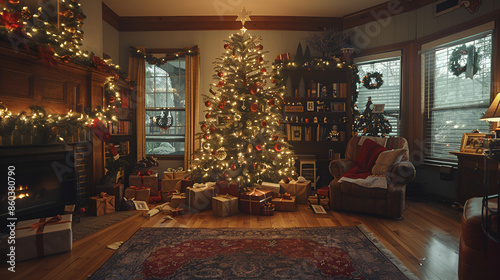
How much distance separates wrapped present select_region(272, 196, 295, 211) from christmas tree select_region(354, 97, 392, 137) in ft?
6.81

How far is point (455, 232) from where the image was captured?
2865 millimetres

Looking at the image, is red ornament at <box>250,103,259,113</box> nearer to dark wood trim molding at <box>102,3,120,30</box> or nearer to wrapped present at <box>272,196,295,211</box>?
wrapped present at <box>272,196,295,211</box>

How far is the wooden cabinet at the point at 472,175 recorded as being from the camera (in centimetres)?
321

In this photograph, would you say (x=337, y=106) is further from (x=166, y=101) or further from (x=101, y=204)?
(x=101, y=204)

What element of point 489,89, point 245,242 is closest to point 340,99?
point 489,89

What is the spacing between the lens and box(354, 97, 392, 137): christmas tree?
4766mm

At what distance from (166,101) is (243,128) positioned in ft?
7.52

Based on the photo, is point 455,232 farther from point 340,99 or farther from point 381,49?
point 381,49

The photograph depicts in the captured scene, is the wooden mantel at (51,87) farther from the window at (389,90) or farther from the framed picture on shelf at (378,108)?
the window at (389,90)

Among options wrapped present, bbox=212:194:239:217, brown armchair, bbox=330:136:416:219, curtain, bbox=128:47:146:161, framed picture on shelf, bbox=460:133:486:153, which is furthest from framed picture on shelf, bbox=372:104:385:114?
curtain, bbox=128:47:146:161

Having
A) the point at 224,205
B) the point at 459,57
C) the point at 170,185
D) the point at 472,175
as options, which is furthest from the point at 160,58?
the point at 472,175

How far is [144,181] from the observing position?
4.33 m

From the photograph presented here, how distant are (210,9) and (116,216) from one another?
383cm

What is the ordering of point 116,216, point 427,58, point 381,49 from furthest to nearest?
point 381,49
point 427,58
point 116,216
